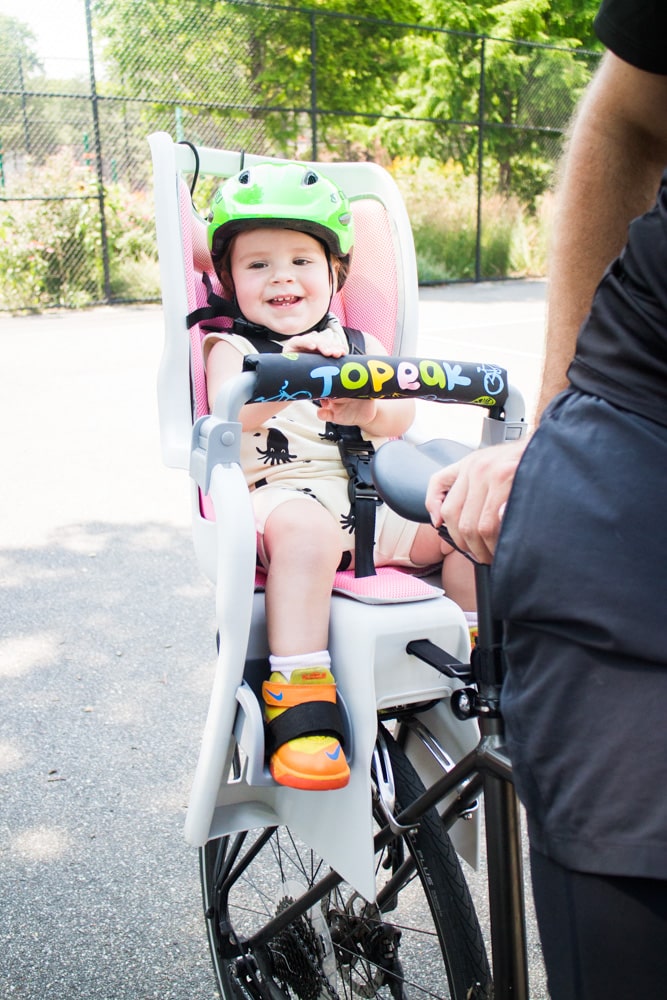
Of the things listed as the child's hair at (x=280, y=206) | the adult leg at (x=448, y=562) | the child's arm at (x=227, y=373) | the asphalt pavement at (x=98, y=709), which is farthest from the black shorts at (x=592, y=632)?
the asphalt pavement at (x=98, y=709)

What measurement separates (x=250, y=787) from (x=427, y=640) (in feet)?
1.48

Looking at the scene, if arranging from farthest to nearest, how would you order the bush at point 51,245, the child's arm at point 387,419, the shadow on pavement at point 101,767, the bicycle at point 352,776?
the bush at point 51,245, the shadow on pavement at point 101,767, the child's arm at point 387,419, the bicycle at point 352,776

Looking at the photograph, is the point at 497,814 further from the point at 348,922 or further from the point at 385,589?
the point at 348,922

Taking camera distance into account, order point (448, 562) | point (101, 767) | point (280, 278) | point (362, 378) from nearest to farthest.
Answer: point (362, 378)
point (448, 562)
point (280, 278)
point (101, 767)

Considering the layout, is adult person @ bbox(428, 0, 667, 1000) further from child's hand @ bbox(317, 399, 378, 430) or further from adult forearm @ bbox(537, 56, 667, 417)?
child's hand @ bbox(317, 399, 378, 430)

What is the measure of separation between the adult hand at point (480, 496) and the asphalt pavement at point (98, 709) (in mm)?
1625

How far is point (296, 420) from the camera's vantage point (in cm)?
238

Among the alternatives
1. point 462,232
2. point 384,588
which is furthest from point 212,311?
point 462,232

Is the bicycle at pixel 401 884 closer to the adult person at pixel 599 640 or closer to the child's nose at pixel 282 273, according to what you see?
the adult person at pixel 599 640

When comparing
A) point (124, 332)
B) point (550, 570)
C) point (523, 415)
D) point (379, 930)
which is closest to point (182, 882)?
point (379, 930)

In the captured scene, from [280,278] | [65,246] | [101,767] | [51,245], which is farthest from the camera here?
[65,246]

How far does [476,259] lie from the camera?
56.0ft

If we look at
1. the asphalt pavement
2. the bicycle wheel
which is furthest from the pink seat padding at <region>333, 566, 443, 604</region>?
the asphalt pavement

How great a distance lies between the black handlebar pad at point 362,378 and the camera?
5.09 ft
